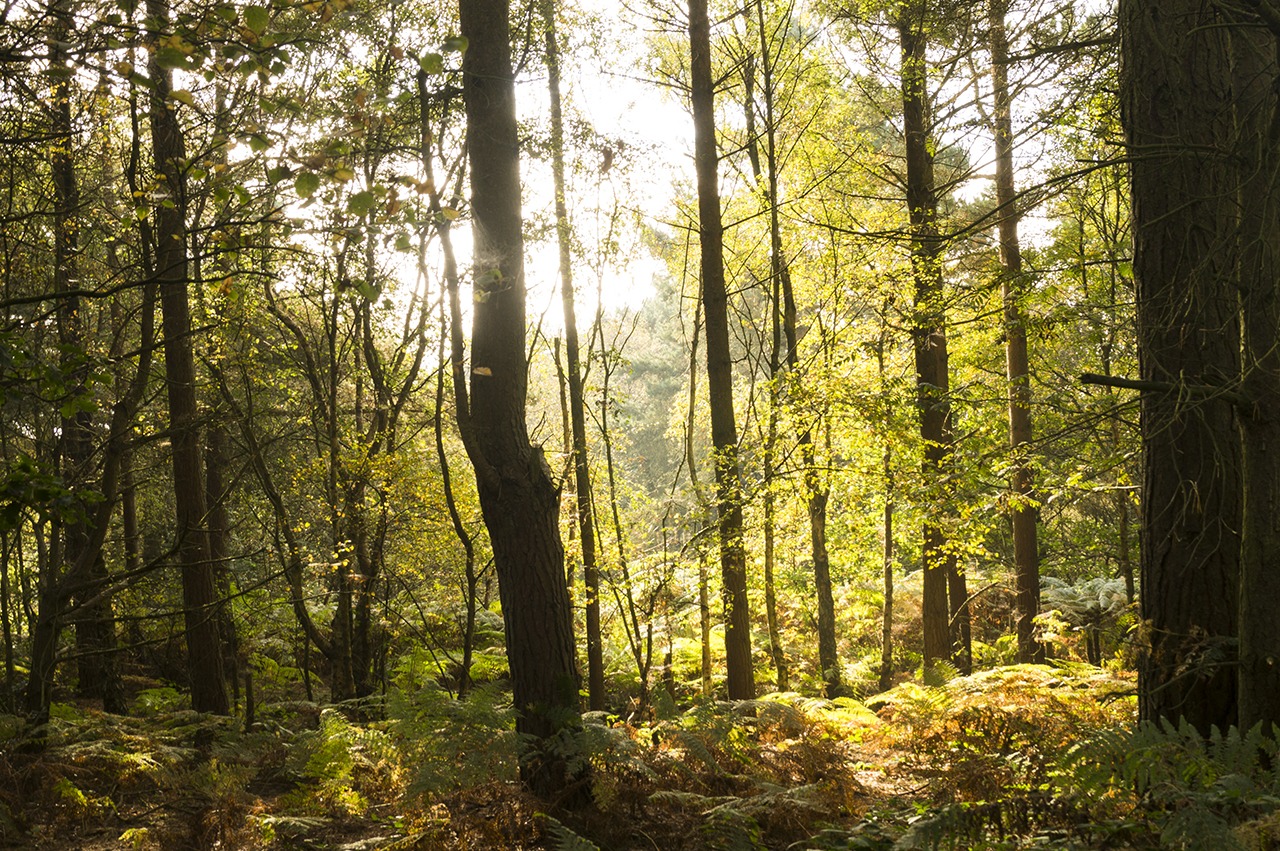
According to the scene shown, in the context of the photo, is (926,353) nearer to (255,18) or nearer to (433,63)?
(433,63)

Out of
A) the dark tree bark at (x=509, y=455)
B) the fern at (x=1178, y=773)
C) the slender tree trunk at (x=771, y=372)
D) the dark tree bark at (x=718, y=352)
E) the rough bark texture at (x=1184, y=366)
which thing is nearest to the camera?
the fern at (x=1178, y=773)

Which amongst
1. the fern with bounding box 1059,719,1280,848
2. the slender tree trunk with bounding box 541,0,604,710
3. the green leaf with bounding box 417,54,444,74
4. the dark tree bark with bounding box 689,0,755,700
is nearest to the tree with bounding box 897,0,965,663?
the dark tree bark with bounding box 689,0,755,700

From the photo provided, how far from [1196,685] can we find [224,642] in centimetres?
1121

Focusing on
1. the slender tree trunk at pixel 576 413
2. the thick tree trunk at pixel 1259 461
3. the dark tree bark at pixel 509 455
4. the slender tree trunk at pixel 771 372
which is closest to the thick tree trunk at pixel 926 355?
the slender tree trunk at pixel 771 372

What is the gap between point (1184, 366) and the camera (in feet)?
13.5

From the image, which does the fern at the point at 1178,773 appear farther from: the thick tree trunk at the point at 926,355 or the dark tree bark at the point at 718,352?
the thick tree trunk at the point at 926,355

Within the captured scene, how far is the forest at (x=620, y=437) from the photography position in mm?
3639

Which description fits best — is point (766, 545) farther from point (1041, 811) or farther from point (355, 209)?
point (355, 209)

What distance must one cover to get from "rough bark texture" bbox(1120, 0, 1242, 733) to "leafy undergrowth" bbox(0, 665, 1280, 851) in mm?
442

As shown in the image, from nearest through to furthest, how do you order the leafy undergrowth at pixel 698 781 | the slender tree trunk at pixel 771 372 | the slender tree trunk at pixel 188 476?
the leafy undergrowth at pixel 698 781 → the slender tree trunk at pixel 188 476 → the slender tree trunk at pixel 771 372

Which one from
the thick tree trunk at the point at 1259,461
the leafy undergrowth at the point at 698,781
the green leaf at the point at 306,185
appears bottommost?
the leafy undergrowth at the point at 698,781

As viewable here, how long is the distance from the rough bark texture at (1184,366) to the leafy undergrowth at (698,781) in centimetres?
44

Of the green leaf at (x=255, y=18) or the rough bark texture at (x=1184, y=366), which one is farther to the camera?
the rough bark texture at (x=1184, y=366)

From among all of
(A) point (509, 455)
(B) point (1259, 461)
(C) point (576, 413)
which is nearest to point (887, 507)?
(C) point (576, 413)
